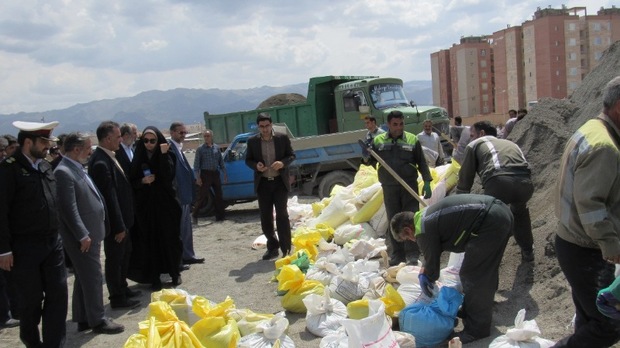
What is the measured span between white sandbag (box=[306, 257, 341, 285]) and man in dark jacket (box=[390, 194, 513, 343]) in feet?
4.67

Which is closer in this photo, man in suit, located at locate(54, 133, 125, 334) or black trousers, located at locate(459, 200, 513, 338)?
black trousers, located at locate(459, 200, 513, 338)

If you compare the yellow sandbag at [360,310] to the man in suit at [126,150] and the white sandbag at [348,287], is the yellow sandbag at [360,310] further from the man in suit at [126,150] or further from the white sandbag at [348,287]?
the man in suit at [126,150]

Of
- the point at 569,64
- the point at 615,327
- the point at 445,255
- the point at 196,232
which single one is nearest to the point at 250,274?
the point at 445,255

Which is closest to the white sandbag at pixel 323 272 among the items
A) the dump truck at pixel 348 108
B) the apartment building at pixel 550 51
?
the dump truck at pixel 348 108

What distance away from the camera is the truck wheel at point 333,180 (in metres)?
11.0

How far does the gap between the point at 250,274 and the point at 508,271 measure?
300 cm

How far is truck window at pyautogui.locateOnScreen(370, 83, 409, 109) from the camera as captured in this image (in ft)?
45.5

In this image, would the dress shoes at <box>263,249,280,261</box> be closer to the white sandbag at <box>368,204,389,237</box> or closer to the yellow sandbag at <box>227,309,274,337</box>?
the white sandbag at <box>368,204,389,237</box>

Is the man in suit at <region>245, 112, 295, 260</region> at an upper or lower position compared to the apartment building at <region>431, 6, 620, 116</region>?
lower

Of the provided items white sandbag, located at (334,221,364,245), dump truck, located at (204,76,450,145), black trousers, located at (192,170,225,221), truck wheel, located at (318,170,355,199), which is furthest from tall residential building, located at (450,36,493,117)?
white sandbag, located at (334,221,364,245)

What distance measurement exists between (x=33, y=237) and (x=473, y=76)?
71006 millimetres

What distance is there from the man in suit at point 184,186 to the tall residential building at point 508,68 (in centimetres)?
5572

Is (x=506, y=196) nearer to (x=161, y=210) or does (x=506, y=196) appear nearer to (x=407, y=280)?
(x=407, y=280)

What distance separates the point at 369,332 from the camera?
349cm
